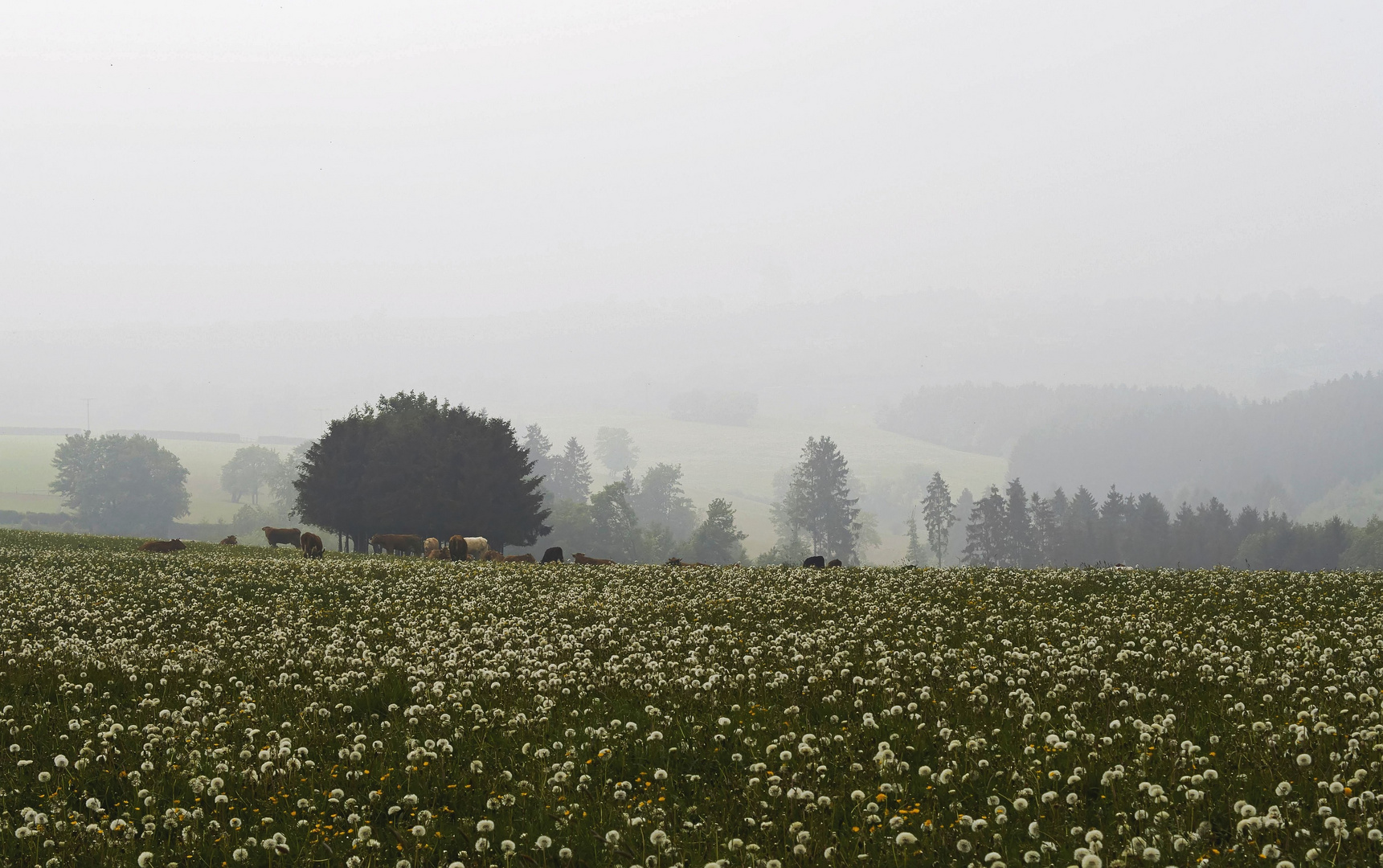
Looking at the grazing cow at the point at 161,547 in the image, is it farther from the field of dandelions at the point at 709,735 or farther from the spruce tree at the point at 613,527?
the spruce tree at the point at 613,527

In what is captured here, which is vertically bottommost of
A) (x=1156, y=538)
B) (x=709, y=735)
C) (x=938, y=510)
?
(x=1156, y=538)

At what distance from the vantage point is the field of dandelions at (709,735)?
797 centimetres

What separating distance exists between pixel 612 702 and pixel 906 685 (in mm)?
3939

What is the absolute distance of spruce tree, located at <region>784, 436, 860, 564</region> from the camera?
182m

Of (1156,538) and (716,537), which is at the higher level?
(1156,538)

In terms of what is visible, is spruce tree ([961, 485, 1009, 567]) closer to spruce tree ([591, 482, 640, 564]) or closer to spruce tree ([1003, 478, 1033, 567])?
spruce tree ([1003, 478, 1033, 567])

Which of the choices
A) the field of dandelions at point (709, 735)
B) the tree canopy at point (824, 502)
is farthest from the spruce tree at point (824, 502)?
the field of dandelions at point (709, 735)

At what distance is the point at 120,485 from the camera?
16512 centimetres

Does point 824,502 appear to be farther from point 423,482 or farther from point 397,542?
A: point 397,542

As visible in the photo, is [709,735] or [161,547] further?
[161,547]

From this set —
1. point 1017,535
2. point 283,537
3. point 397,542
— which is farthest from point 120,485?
point 1017,535

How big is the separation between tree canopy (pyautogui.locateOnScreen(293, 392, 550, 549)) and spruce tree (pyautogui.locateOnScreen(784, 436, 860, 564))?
115513mm

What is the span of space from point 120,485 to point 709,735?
184m

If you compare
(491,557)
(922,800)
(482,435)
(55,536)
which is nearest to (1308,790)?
(922,800)
